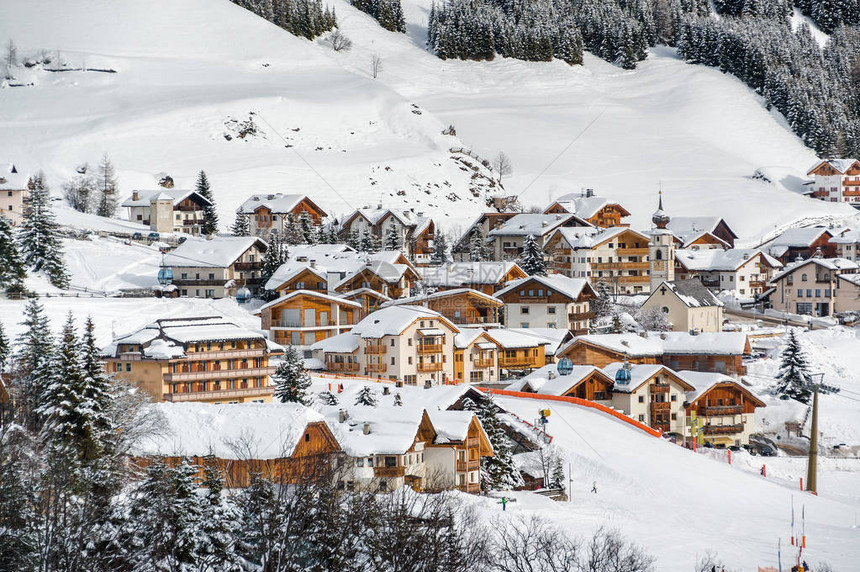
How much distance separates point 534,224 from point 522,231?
A: 133 cm

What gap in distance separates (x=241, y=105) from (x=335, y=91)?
12415mm

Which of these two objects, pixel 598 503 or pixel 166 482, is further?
pixel 598 503

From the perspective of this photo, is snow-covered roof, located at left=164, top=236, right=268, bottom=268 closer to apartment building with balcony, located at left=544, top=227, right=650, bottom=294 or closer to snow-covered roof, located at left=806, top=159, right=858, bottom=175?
apartment building with balcony, located at left=544, top=227, right=650, bottom=294

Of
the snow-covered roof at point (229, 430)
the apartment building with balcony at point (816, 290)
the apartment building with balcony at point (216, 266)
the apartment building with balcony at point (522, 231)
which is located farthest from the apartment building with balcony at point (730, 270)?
the snow-covered roof at point (229, 430)

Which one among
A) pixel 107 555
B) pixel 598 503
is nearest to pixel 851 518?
pixel 598 503

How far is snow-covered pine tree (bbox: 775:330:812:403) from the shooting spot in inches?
2361

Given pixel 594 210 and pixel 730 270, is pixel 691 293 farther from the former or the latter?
pixel 594 210

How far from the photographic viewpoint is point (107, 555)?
79.3ft

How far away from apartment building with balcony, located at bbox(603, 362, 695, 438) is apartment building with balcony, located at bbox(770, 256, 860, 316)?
27224 millimetres

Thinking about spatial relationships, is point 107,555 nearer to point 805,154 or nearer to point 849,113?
point 805,154

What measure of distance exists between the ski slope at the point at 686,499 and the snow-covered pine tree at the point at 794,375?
7.98m

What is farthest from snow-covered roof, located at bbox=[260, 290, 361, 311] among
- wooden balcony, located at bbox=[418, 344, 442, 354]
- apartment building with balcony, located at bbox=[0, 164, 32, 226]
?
apartment building with balcony, located at bbox=[0, 164, 32, 226]

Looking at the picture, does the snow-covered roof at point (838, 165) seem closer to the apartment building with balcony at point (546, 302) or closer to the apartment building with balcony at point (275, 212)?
the apartment building with balcony at point (275, 212)

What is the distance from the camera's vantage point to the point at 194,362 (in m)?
48.8
